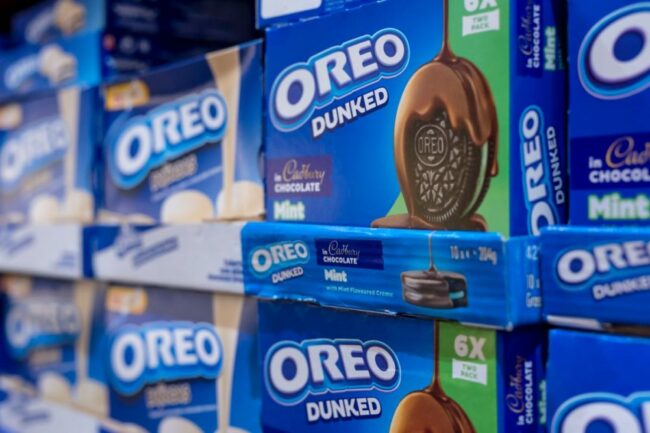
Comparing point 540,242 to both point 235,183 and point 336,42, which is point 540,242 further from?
point 235,183

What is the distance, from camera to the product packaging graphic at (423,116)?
88 cm

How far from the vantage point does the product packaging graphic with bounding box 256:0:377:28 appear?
1.08m

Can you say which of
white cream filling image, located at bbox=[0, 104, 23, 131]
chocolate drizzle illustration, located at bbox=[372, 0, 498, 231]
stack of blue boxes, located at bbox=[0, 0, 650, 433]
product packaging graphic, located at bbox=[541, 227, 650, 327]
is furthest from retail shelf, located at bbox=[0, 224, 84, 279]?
product packaging graphic, located at bbox=[541, 227, 650, 327]

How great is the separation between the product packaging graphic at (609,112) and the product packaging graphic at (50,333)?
104 cm

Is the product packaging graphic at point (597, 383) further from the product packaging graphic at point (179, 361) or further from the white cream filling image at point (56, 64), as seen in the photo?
the white cream filling image at point (56, 64)

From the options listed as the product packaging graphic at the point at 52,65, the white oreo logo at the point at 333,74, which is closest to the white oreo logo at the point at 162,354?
the white oreo logo at the point at 333,74

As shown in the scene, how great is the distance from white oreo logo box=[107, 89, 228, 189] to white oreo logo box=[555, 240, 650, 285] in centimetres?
62

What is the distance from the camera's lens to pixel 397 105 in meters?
0.99

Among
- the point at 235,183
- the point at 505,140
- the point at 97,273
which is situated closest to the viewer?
the point at 505,140

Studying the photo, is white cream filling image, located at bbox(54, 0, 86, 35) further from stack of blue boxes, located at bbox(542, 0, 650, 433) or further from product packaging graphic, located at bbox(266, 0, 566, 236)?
stack of blue boxes, located at bbox(542, 0, 650, 433)

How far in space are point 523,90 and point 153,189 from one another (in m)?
0.75

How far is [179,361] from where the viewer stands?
1.36m

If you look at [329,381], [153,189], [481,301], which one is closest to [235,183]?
[153,189]

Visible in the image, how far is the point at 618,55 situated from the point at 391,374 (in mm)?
451
